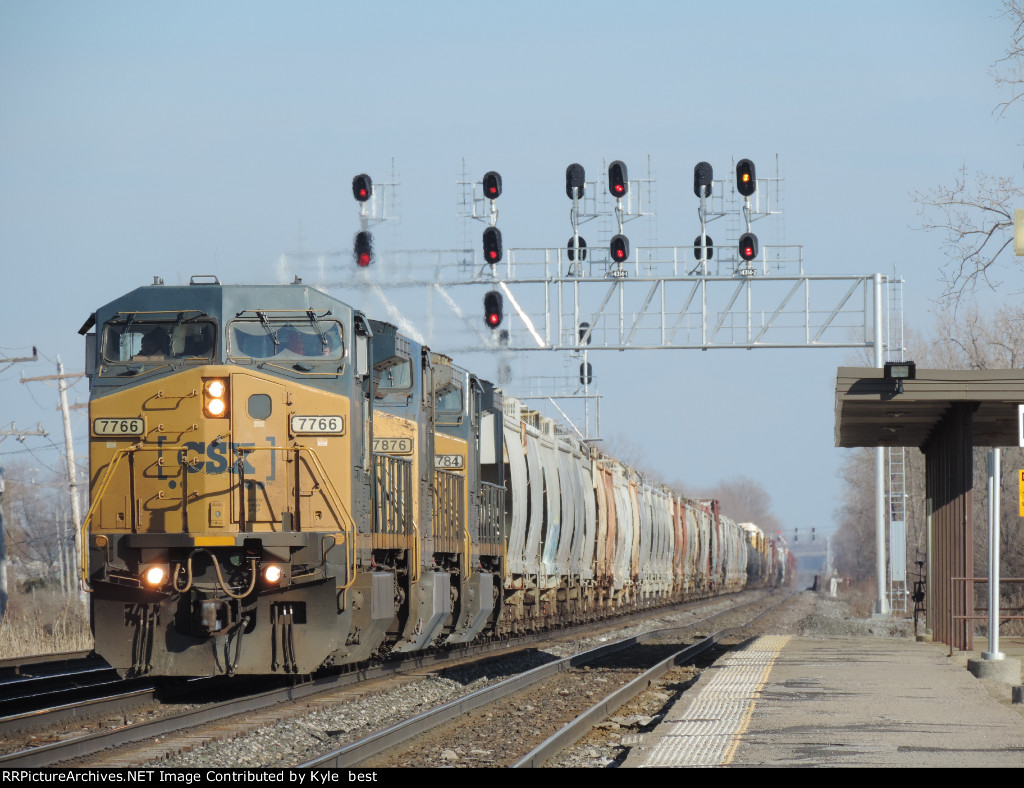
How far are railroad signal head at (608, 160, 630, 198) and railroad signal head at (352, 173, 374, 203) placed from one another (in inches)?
184

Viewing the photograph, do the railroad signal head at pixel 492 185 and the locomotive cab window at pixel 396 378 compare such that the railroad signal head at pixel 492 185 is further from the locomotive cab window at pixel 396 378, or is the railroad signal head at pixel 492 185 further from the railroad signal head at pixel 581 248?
the locomotive cab window at pixel 396 378

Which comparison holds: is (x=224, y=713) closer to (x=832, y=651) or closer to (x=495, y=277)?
(x=832, y=651)

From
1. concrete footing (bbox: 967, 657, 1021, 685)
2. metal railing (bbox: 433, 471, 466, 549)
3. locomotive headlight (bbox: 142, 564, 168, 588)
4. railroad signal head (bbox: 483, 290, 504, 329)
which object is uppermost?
railroad signal head (bbox: 483, 290, 504, 329)

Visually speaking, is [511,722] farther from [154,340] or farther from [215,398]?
[154,340]

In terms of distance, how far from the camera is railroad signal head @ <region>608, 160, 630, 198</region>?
24156mm

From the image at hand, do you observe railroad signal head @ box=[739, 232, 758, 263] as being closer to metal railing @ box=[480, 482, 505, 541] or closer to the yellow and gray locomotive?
metal railing @ box=[480, 482, 505, 541]

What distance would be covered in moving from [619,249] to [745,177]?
287 centimetres

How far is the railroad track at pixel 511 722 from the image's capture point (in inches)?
391

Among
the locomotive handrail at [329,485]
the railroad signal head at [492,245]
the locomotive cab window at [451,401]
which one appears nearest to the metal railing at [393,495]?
the locomotive handrail at [329,485]

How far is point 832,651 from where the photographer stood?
66.8 ft

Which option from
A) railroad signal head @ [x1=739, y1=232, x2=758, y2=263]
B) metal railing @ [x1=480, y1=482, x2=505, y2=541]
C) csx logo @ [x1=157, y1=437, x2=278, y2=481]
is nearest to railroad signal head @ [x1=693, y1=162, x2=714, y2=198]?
railroad signal head @ [x1=739, y1=232, x2=758, y2=263]

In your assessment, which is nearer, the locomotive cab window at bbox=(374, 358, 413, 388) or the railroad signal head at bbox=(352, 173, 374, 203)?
the locomotive cab window at bbox=(374, 358, 413, 388)

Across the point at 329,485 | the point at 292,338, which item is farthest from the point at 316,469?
the point at 292,338
